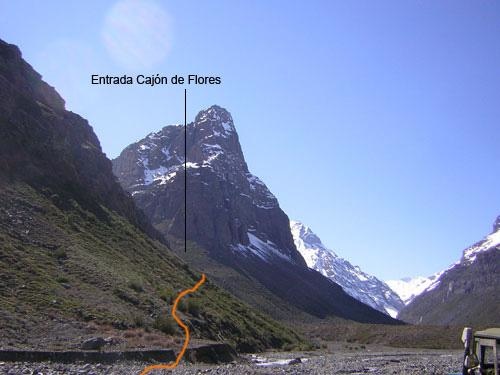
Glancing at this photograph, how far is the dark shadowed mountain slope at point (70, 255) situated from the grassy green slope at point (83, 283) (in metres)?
0.12

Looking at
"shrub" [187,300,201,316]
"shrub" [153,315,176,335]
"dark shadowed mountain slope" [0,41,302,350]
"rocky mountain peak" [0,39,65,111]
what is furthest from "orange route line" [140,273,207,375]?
"rocky mountain peak" [0,39,65,111]

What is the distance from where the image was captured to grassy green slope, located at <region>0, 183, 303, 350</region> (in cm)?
4253

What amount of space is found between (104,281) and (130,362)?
65.6 feet

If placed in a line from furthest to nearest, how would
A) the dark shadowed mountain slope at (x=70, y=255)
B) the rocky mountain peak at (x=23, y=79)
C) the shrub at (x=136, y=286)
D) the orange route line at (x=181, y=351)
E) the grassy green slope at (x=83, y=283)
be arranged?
1. the rocky mountain peak at (x=23, y=79)
2. the shrub at (x=136, y=286)
3. the dark shadowed mountain slope at (x=70, y=255)
4. the grassy green slope at (x=83, y=283)
5. the orange route line at (x=181, y=351)

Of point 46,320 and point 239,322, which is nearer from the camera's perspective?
point 46,320

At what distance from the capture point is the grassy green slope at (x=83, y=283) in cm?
4253

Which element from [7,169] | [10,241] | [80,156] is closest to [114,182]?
[80,156]

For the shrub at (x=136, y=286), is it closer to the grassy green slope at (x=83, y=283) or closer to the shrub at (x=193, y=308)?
the grassy green slope at (x=83, y=283)

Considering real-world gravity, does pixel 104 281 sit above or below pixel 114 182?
below

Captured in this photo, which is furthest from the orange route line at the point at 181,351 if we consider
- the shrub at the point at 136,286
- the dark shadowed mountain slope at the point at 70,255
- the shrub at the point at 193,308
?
the shrub at the point at 136,286

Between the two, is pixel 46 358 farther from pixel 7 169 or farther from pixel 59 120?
Result: pixel 59 120

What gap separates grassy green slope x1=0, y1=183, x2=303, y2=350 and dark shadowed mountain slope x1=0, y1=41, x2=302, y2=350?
0.12 metres

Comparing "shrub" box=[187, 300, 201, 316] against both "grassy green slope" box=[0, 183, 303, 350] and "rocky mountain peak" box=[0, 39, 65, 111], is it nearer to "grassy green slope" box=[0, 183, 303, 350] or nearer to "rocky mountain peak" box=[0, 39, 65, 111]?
"grassy green slope" box=[0, 183, 303, 350]

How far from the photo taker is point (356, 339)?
14875 cm
